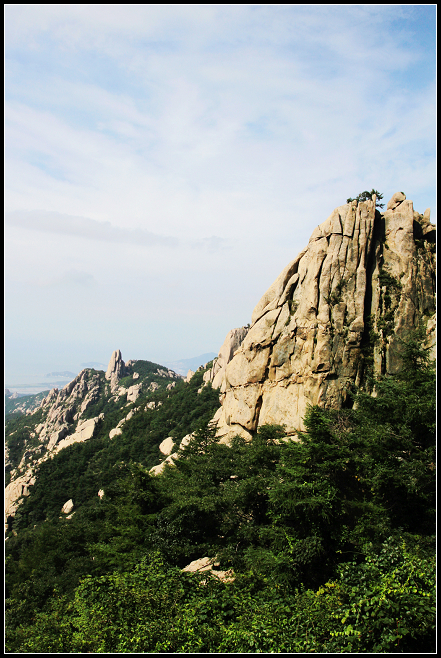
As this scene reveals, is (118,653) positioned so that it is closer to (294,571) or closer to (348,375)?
(294,571)

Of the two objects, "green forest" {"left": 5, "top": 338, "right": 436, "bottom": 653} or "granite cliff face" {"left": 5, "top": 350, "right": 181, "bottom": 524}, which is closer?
"green forest" {"left": 5, "top": 338, "right": 436, "bottom": 653}

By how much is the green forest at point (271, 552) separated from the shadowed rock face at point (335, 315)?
3.49 meters

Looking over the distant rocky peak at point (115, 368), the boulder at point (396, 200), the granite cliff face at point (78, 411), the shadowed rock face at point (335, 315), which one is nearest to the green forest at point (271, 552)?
the shadowed rock face at point (335, 315)

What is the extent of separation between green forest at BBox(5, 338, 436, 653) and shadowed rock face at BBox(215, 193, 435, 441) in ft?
11.4

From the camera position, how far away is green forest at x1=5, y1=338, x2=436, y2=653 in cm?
781

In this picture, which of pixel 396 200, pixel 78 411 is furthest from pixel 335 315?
pixel 78 411

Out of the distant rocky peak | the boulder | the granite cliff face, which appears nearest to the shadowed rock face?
the boulder

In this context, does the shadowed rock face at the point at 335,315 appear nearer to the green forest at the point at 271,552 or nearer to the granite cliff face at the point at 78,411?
the green forest at the point at 271,552

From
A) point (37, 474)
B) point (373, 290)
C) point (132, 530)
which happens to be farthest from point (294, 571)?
point (37, 474)

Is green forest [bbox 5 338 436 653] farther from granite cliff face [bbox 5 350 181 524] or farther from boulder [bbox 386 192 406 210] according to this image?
granite cliff face [bbox 5 350 181 524]

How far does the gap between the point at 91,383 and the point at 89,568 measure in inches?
3915

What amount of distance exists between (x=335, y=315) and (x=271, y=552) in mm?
19712

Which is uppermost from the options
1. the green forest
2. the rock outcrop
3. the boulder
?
the boulder

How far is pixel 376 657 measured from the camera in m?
7.30
